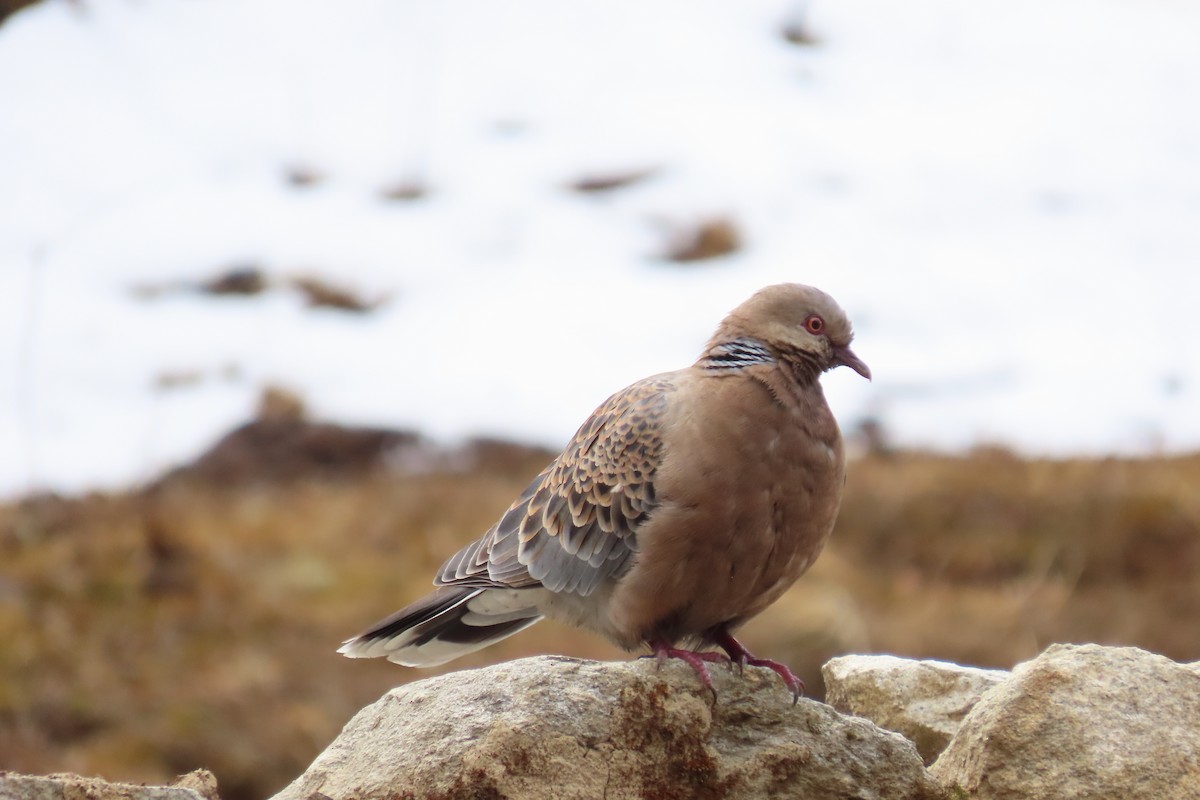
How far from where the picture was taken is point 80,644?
30.5 ft

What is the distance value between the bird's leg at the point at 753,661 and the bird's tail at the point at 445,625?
0.71m

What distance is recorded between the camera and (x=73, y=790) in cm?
302

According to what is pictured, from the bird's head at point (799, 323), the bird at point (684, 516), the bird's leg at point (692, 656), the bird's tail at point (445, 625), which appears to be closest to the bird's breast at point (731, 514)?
the bird at point (684, 516)

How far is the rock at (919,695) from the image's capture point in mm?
4527

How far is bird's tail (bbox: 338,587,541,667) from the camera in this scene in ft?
16.4

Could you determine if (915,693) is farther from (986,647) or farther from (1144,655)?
(986,647)

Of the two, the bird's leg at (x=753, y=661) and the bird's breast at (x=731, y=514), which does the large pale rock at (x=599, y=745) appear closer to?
the bird's leg at (x=753, y=661)

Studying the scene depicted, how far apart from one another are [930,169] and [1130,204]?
2.23m

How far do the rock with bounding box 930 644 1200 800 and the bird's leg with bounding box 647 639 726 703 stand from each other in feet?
2.32

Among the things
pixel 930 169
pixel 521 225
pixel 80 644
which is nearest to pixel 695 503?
pixel 80 644

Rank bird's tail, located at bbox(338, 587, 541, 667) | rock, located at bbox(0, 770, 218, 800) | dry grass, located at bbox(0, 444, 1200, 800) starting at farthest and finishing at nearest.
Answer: dry grass, located at bbox(0, 444, 1200, 800)
bird's tail, located at bbox(338, 587, 541, 667)
rock, located at bbox(0, 770, 218, 800)

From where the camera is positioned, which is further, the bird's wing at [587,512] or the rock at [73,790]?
the bird's wing at [587,512]

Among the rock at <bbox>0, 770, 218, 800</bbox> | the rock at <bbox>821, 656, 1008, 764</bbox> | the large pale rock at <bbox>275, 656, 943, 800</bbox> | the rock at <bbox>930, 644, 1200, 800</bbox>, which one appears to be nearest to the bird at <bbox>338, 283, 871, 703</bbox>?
the large pale rock at <bbox>275, 656, 943, 800</bbox>

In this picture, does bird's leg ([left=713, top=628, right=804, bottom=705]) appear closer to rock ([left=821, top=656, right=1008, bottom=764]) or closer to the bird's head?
rock ([left=821, top=656, right=1008, bottom=764])
